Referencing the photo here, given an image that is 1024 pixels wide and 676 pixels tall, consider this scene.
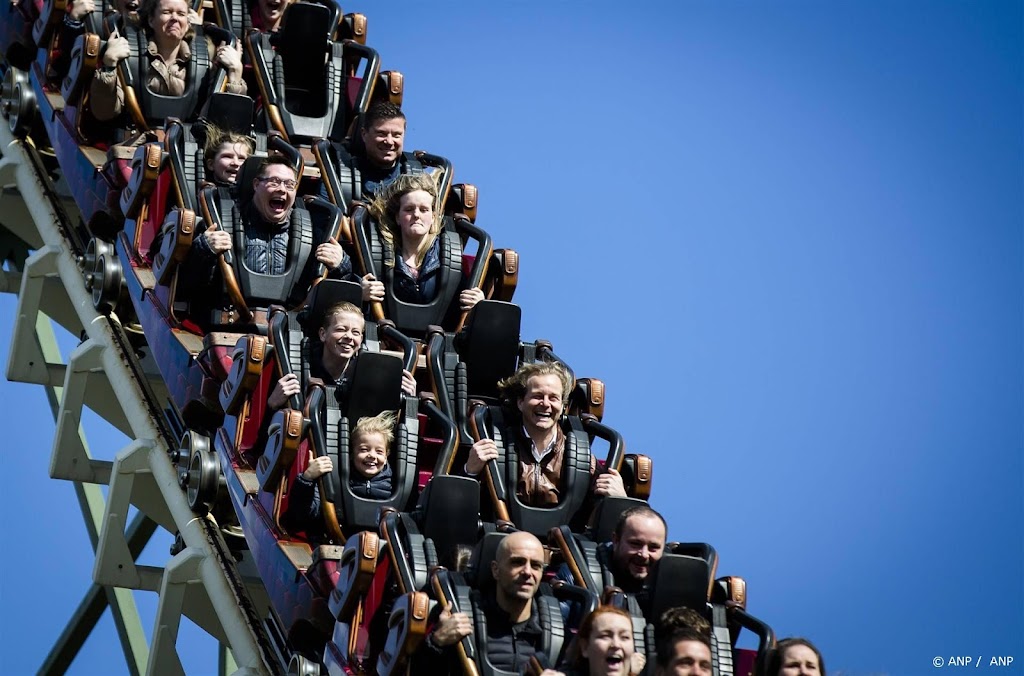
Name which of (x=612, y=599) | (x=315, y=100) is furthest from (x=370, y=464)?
(x=315, y=100)

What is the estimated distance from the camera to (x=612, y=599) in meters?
6.36

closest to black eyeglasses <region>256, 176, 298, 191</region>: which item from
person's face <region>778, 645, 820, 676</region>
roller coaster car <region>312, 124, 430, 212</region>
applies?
roller coaster car <region>312, 124, 430, 212</region>

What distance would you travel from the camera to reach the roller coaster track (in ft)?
24.7

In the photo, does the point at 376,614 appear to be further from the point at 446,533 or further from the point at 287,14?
the point at 287,14

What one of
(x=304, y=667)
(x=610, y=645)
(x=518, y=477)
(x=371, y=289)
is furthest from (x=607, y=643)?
(x=371, y=289)

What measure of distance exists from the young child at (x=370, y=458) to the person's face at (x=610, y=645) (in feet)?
4.34

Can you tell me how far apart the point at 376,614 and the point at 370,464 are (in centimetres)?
67

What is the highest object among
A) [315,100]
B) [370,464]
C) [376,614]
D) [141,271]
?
[315,100]

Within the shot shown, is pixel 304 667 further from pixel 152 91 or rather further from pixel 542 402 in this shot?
pixel 152 91

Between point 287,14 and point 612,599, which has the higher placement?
point 287,14

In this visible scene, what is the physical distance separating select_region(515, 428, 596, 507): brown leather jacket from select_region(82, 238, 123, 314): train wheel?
209 centimetres

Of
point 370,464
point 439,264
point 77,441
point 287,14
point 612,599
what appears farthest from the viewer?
point 287,14

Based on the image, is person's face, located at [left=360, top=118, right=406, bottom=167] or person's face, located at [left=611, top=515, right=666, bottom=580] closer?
person's face, located at [left=611, top=515, right=666, bottom=580]

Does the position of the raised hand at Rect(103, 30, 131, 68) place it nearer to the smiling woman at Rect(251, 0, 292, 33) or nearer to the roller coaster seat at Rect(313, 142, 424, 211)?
the roller coaster seat at Rect(313, 142, 424, 211)
